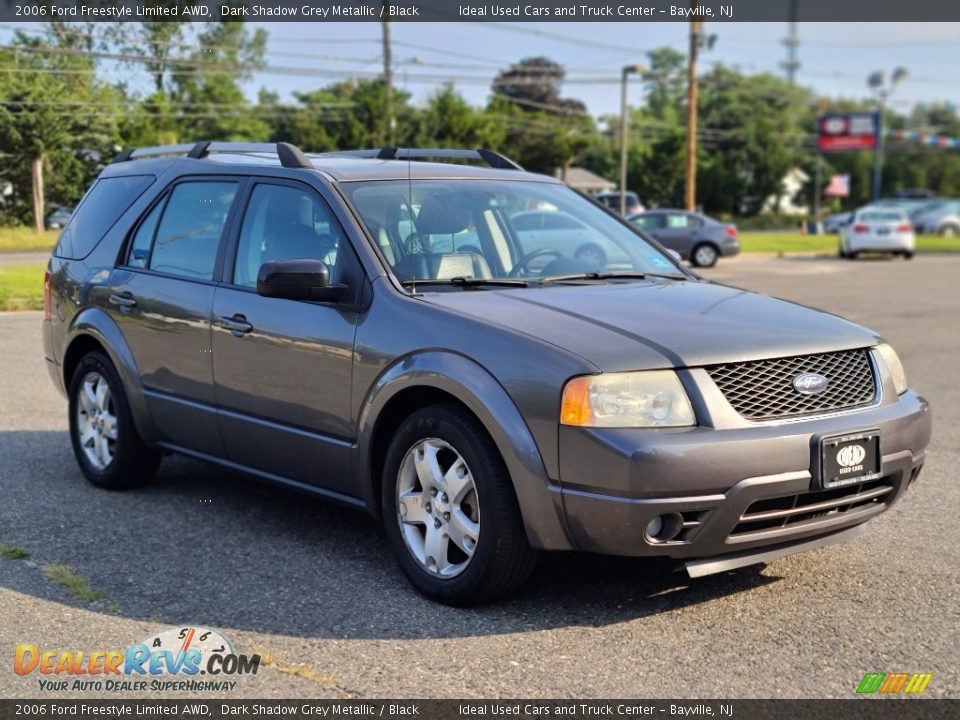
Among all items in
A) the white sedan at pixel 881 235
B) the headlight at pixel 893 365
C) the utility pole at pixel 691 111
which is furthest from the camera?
the utility pole at pixel 691 111

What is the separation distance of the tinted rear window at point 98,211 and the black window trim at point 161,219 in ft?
0.62

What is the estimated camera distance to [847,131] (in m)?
75.7

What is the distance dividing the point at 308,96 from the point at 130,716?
2000 inches

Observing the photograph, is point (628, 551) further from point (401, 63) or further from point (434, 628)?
point (401, 63)

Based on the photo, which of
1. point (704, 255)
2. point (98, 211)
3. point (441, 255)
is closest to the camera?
point (441, 255)

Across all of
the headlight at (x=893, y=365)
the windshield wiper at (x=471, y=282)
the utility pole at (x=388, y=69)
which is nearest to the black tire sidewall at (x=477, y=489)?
the windshield wiper at (x=471, y=282)

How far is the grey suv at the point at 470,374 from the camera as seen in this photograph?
4098mm

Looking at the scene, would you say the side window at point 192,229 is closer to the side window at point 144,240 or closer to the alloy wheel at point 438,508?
the side window at point 144,240

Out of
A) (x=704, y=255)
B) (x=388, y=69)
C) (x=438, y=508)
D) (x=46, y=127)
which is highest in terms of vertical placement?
(x=388, y=69)

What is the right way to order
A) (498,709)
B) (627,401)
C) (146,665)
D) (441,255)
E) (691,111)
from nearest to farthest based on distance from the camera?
(498,709) < (146,665) < (627,401) < (441,255) < (691,111)

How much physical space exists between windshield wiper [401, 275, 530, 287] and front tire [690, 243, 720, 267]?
2551 centimetres

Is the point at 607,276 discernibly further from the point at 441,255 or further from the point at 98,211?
the point at 98,211

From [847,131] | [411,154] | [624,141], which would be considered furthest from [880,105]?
[411,154]

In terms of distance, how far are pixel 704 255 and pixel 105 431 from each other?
25.1m
